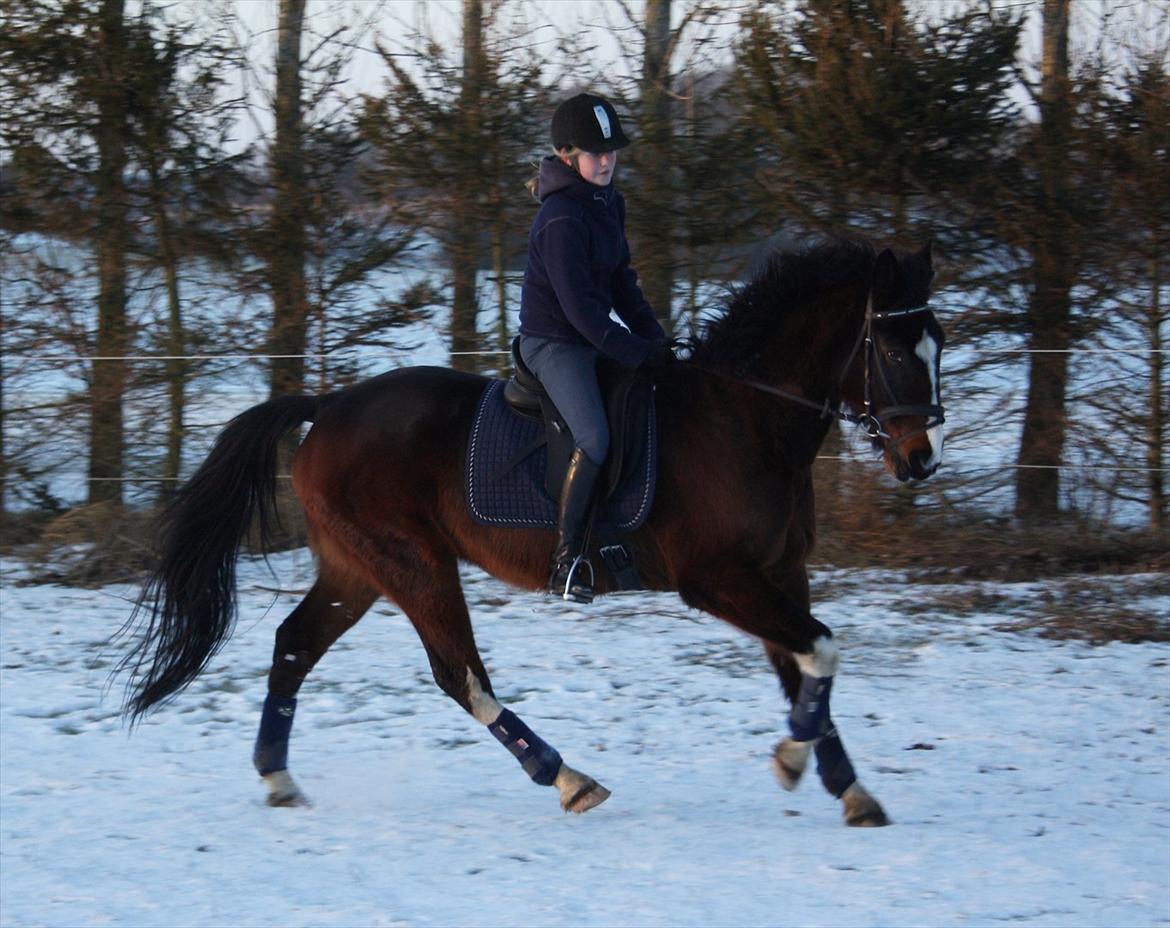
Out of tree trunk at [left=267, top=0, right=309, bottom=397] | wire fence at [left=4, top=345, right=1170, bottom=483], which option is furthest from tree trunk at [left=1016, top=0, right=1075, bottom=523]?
tree trunk at [left=267, top=0, right=309, bottom=397]

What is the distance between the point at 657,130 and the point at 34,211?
4.97 metres

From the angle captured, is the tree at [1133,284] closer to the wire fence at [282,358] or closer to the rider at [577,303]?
the wire fence at [282,358]

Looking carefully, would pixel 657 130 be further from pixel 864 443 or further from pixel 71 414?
pixel 71 414

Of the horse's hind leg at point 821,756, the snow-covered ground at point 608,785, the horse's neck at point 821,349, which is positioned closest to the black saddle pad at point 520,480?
the horse's neck at point 821,349

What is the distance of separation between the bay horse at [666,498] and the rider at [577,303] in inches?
8.6

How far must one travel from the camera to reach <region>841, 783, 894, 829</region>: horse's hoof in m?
4.69

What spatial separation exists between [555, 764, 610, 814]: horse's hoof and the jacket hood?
212 cm

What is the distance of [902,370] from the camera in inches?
179

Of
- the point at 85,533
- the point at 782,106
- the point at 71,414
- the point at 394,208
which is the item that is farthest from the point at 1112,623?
the point at 71,414

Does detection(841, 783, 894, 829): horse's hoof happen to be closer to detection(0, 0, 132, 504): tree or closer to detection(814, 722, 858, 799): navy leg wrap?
detection(814, 722, 858, 799): navy leg wrap

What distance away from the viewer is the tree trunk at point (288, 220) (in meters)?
10.4

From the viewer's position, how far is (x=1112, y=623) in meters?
7.62

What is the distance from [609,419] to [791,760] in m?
1.40

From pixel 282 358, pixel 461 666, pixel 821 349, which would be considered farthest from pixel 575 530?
pixel 282 358
